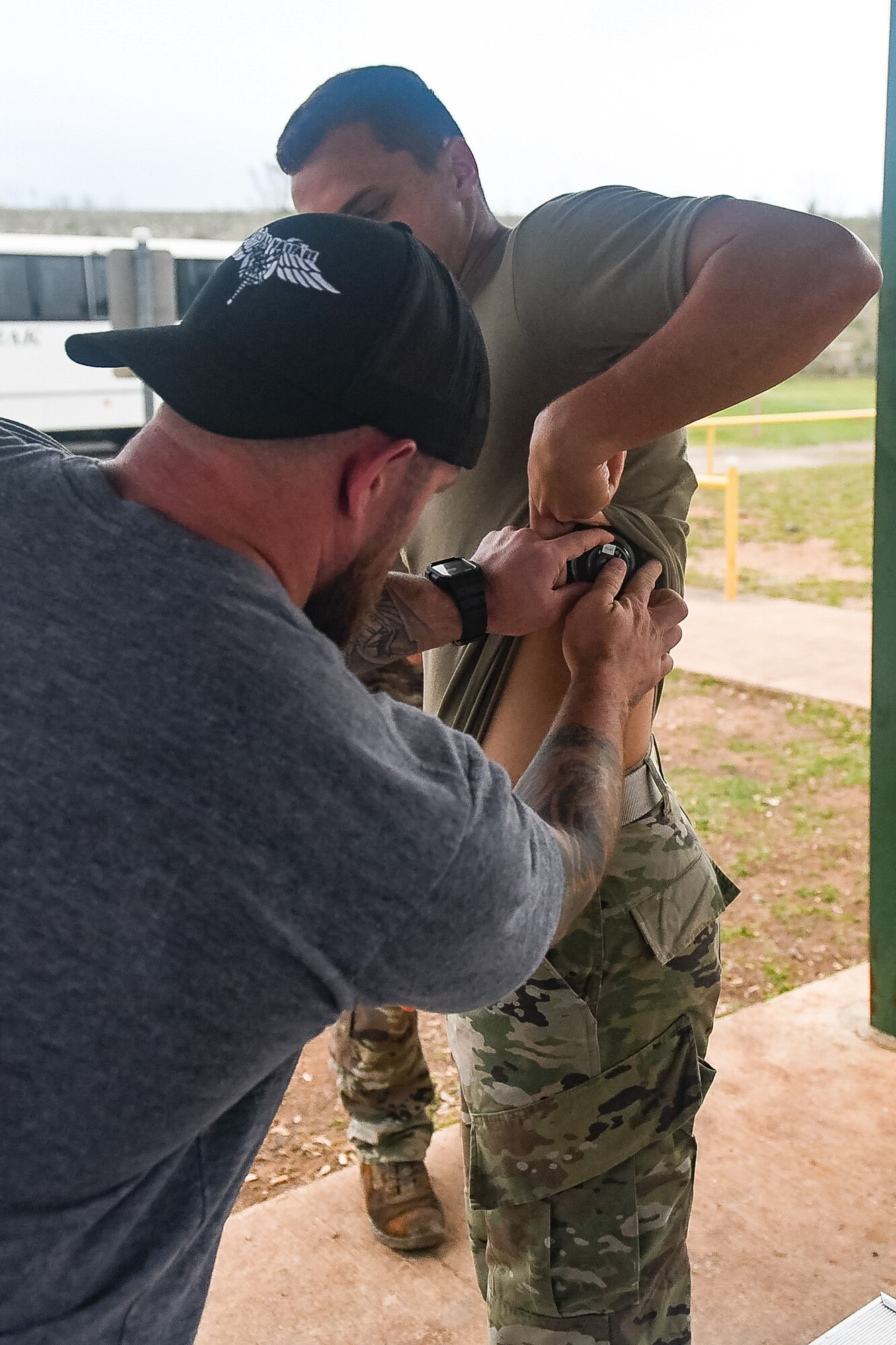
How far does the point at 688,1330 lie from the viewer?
5.86 ft

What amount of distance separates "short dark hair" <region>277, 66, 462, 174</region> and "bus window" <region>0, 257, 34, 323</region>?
43.3 feet

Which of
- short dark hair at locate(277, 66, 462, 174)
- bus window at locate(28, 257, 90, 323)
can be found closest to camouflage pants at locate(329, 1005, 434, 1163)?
short dark hair at locate(277, 66, 462, 174)

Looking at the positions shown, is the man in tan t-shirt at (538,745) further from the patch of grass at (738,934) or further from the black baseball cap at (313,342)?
the patch of grass at (738,934)

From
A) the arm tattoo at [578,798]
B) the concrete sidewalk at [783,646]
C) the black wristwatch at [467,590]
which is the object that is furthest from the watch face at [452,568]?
the concrete sidewalk at [783,646]

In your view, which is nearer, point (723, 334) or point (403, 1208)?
point (723, 334)

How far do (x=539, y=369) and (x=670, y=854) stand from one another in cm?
71

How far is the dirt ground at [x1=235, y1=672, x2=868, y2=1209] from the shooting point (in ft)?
11.3

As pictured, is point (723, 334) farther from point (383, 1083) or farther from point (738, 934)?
point (738, 934)

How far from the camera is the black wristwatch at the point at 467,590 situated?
1610 millimetres

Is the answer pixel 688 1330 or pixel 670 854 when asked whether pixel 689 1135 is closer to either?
pixel 688 1330

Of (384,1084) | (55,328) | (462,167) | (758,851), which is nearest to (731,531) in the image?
(758,851)

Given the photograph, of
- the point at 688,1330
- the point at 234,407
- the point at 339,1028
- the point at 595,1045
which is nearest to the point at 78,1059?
the point at 234,407

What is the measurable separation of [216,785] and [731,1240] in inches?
85.9

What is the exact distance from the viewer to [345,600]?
112cm
